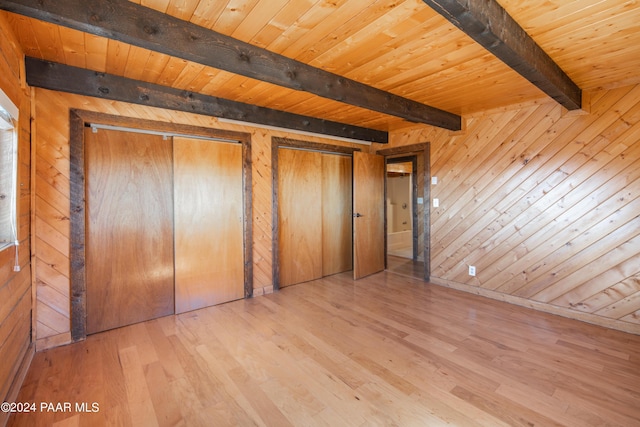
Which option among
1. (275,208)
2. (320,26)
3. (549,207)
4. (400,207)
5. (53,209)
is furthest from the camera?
(400,207)

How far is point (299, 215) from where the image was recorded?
4.17m

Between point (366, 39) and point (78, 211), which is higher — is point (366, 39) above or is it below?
above

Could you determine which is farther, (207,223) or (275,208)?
(275,208)

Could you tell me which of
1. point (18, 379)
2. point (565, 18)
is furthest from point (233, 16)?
point (18, 379)

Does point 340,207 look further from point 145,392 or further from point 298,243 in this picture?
point 145,392

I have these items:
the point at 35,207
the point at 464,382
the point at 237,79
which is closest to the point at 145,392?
the point at 35,207

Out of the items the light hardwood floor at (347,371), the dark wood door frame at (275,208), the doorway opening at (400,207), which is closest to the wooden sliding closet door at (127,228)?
the light hardwood floor at (347,371)

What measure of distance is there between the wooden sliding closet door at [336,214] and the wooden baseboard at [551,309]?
1.57 metres

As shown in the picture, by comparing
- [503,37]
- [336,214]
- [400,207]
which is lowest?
[336,214]

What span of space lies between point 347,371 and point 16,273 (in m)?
2.38

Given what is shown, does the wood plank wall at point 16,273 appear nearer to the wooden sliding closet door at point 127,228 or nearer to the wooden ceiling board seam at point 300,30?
the wooden sliding closet door at point 127,228

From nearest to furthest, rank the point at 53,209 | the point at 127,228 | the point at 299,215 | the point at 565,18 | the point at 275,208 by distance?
the point at 565,18 < the point at 53,209 < the point at 127,228 < the point at 275,208 < the point at 299,215

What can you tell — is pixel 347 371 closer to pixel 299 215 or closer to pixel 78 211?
pixel 299 215

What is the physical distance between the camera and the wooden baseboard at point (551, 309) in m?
2.67
